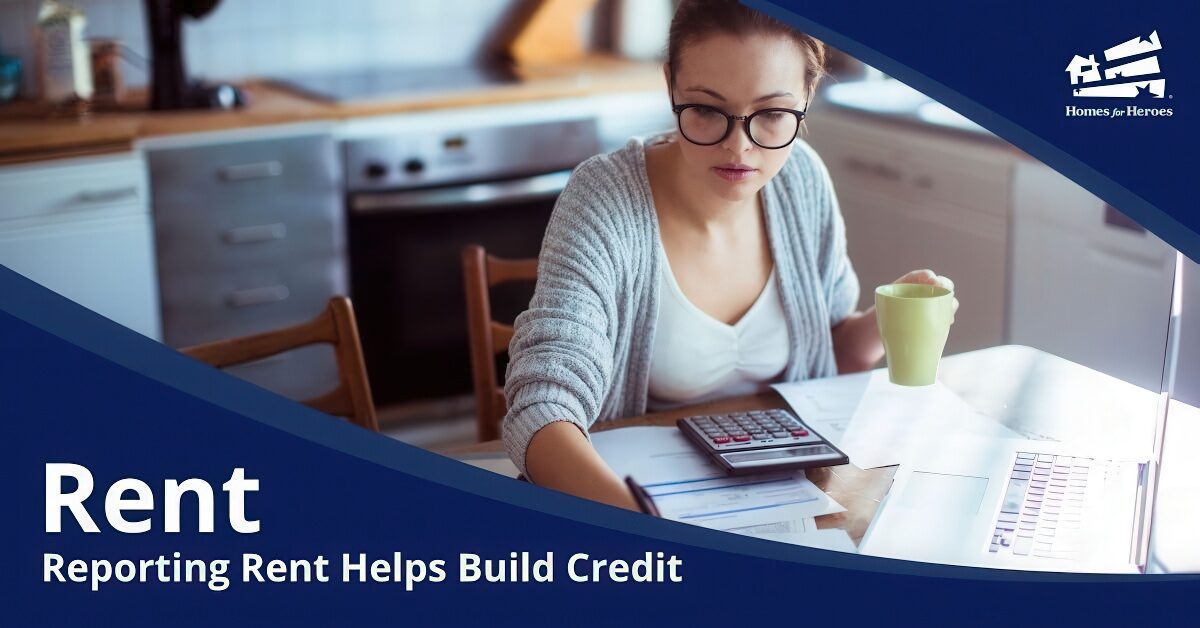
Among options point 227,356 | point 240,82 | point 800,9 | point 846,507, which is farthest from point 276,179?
point 800,9

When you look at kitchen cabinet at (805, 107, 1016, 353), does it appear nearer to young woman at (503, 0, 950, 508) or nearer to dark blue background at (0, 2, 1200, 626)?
young woman at (503, 0, 950, 508)

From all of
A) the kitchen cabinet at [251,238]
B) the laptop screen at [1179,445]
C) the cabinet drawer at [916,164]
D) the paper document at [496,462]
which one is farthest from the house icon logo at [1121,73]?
the kitchen cabinet at [251,238]

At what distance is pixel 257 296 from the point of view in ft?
8.62

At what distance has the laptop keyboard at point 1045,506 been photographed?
2.78 feet

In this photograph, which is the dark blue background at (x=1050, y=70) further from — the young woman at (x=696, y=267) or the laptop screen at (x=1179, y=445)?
the young woman at (x=696, y=267)

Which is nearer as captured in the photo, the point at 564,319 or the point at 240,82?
the point at 564,319

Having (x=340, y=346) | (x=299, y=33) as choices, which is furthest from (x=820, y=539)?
(x=299, y=33)

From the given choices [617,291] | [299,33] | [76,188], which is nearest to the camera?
[617,291]

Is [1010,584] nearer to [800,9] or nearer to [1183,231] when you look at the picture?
[1183,231]

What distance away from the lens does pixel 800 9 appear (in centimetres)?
72

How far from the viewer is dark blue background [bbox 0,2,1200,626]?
0.67 meters

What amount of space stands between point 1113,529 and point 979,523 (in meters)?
0.09

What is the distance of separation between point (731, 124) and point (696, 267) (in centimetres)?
30

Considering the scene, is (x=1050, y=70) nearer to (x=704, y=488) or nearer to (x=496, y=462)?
(x=704, y=488)
